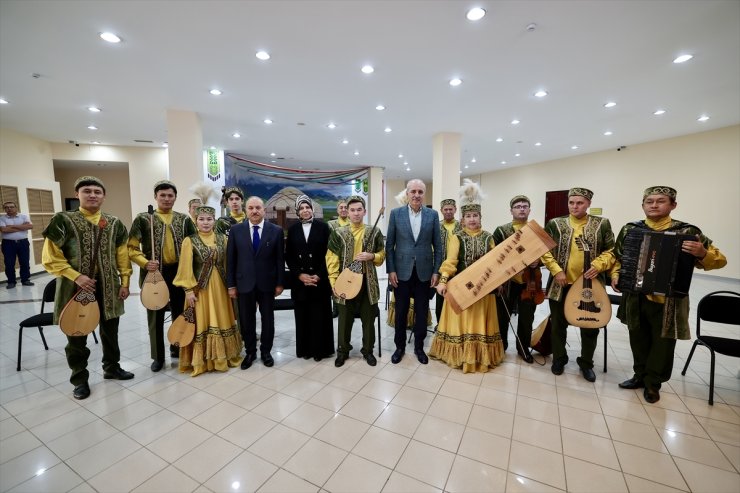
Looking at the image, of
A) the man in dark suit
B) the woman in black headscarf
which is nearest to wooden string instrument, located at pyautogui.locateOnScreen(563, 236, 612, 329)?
the woman in black headscarf

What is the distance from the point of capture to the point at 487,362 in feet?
9.64

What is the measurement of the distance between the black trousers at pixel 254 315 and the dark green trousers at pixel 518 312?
2292mm

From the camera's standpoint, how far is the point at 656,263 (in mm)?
2295

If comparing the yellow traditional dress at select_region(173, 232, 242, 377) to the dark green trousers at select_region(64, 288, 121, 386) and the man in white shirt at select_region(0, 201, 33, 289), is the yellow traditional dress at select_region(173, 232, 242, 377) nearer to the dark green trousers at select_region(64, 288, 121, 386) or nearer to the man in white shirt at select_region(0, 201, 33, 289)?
the dark green trousers at select_region(64, 288, 121, 386)

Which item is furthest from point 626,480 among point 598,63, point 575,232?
point 598,63

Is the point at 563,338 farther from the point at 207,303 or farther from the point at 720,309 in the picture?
the point at 207,303

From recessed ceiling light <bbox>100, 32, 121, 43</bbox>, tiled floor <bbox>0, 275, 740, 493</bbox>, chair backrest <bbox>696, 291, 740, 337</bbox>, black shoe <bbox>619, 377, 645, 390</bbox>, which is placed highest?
recessed ceiling light <bbox>100, 32, 121, 43</bbox>

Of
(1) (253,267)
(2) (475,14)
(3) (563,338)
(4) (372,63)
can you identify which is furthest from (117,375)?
(2) (475,14)

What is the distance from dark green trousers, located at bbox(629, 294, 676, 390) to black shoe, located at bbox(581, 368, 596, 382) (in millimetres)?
Result: 320

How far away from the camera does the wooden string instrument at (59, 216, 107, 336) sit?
7.79 feet

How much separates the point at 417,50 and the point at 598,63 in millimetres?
2443

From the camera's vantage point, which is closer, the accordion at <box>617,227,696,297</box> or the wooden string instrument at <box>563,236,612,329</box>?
the accordion at <box>617,227,696,297</box>

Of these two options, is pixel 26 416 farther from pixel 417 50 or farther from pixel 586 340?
pixel 417 50

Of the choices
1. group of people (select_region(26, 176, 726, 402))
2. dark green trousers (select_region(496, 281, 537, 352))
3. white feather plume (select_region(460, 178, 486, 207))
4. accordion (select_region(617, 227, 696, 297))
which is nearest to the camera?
accordion (select_region(617, 227, 696, 297))
